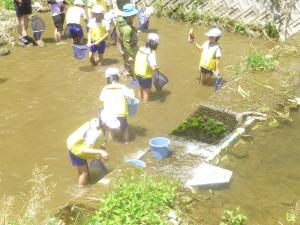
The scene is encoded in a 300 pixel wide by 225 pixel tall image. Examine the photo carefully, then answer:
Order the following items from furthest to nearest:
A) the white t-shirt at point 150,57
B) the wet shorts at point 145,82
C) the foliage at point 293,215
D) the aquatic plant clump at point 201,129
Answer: the wet shorts at point 145,82
the white t-shirt at point 150,57
the aquatic plant clump at point 201,129
the foliage at point 293,215

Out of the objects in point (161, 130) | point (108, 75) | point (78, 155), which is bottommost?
point (161, 130)

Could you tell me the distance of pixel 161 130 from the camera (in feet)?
26.2

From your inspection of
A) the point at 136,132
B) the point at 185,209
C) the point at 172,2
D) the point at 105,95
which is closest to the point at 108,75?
the point at 105,95

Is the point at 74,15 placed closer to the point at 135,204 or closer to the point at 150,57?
the point at 150,57

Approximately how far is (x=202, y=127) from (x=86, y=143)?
1.56 metres

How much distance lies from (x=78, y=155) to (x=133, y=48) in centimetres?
352

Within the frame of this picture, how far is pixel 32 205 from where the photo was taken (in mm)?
4984

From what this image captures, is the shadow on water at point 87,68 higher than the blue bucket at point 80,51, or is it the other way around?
the blue bucket at point 80,51

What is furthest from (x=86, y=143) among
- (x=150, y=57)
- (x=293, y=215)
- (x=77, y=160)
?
(x=150, y=57)

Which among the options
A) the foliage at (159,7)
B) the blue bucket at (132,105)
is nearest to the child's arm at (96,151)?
the blue bucket at (132,105)

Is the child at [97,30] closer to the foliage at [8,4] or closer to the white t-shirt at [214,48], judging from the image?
the white t-shirt at [214,48]

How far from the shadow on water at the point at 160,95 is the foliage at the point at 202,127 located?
2345 millimetres

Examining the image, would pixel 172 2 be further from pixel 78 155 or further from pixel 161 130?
pixel 78 155

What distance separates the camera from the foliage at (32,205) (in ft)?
16.0
